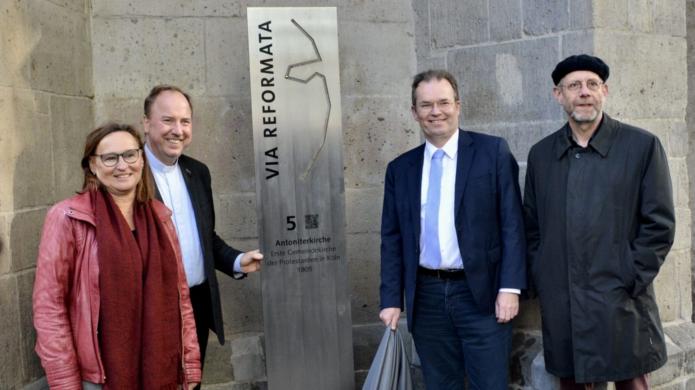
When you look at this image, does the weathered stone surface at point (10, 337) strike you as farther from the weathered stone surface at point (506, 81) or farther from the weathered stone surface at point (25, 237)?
the weathered stone surface at point (506, 81)

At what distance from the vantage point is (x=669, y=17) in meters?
4.27

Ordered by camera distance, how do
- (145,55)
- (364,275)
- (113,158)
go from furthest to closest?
(364,275) → (145,55) → (113,158)

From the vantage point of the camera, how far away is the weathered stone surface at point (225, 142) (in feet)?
15.0

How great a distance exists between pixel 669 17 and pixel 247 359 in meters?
2.97

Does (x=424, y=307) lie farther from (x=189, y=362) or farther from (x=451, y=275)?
(x=189, y=362)

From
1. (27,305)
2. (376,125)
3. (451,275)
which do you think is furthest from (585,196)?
(27,305)

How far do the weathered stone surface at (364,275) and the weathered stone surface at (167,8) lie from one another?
1519 mm

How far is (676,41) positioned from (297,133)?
2.07m

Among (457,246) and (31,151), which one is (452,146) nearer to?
(457,246)

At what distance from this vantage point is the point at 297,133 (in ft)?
13.5

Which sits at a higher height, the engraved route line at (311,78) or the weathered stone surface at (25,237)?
the engraved route line at (311,78)

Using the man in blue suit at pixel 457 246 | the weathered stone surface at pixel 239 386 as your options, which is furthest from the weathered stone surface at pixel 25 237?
the man in blue suit at pixel 457 246

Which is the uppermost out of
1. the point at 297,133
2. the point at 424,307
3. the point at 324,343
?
the point at 297,133

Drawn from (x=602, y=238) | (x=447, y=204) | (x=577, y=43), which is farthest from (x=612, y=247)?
(x=577, y=43)
